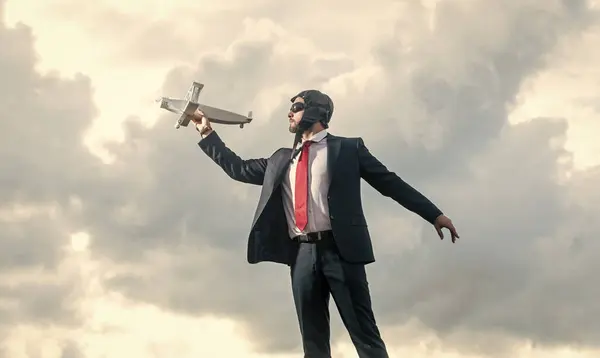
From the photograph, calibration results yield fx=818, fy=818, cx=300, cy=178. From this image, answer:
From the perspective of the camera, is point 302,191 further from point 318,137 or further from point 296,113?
point 296,113

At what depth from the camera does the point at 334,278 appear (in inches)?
268

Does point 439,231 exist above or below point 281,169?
below

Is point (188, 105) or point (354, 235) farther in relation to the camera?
point (188, 105)

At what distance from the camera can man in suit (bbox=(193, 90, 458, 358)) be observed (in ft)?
22.3

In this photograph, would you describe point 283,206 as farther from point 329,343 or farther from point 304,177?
point 329,343

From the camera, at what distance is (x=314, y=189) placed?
6988 millimetres

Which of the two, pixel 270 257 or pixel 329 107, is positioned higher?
pixel 329 107

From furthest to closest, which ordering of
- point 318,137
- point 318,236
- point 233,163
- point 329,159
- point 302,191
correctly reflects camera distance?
point 233,163 < point 318,137 < point 329,159 < point 302,191 < point 318,236

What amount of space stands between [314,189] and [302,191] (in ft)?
0.34

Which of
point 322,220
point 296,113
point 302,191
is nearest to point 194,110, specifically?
point 296,113

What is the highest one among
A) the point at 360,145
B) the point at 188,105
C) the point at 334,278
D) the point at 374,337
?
the point at 188,105

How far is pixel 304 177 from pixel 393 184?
79 cm

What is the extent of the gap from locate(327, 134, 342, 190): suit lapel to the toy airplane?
0.89 meters

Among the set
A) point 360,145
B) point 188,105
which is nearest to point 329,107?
point 360,145
